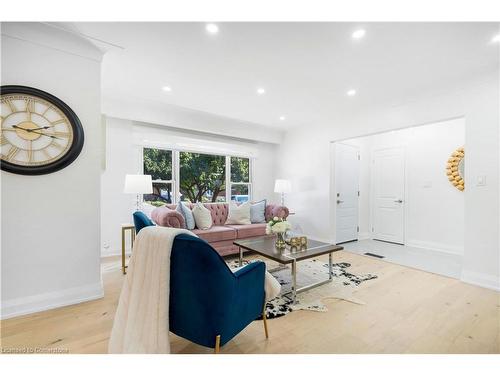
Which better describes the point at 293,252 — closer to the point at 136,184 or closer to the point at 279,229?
the point at 279,229

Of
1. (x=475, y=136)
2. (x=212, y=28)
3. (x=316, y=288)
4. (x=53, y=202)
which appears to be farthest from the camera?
(x=475, y=136)

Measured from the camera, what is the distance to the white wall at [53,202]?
211 cm

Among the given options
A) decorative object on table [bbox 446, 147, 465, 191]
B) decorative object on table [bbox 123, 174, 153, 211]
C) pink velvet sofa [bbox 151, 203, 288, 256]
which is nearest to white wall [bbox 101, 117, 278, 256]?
pink velvet sofa [bbox 151, 203, 288, 256]

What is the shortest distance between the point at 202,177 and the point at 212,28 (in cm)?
331

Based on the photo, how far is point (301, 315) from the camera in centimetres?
222

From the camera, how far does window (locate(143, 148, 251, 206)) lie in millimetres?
4582

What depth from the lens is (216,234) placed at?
12.3 ft

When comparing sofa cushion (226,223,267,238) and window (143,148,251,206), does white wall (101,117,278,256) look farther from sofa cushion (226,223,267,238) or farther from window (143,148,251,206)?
sofa cushion (226,223,267,238)

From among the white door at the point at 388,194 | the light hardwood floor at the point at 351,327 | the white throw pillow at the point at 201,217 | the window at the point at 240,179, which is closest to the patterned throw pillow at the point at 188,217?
the white throw pillow at the point at 201,217

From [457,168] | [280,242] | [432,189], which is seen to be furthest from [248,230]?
[457,168]
